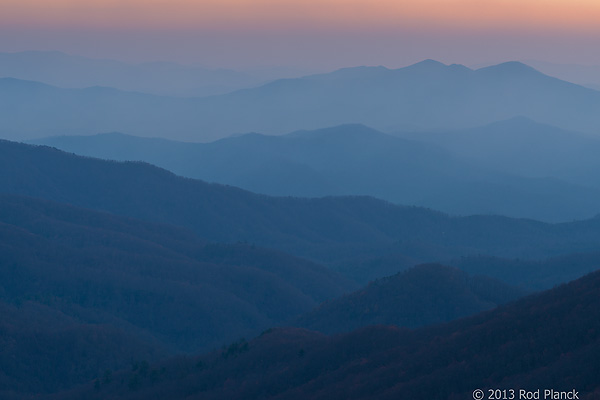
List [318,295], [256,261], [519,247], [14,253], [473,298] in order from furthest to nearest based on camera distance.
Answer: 1. [519,247]
2. [256,261]
3. [318,295]
4. [14,253]
5. [473,298]

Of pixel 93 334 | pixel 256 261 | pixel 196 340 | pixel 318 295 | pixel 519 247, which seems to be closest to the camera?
pixel 93 334

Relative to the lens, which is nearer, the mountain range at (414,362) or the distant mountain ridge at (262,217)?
the mountain range at (414,362)

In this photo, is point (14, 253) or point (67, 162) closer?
point (14, 253)

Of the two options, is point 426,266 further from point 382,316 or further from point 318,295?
point 318,295

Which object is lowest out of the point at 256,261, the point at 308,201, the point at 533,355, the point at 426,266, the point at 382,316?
the point at 533,355

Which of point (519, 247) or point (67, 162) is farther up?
point (67, 162)

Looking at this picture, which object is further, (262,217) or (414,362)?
(262,217)

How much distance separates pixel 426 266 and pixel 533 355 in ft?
150

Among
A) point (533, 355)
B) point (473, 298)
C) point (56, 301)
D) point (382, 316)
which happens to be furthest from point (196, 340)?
point (533, 355)

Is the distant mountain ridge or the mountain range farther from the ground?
the distant mountain ridge

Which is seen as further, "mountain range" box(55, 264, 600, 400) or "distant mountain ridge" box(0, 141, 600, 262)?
"distant mountain ridge" box(0, 141, 600, 262)

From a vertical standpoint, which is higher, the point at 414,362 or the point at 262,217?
the point at 262,217

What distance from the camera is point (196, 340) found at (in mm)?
85500

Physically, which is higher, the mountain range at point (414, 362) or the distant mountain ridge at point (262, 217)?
the distant mountain ridge at point (262, 217)
